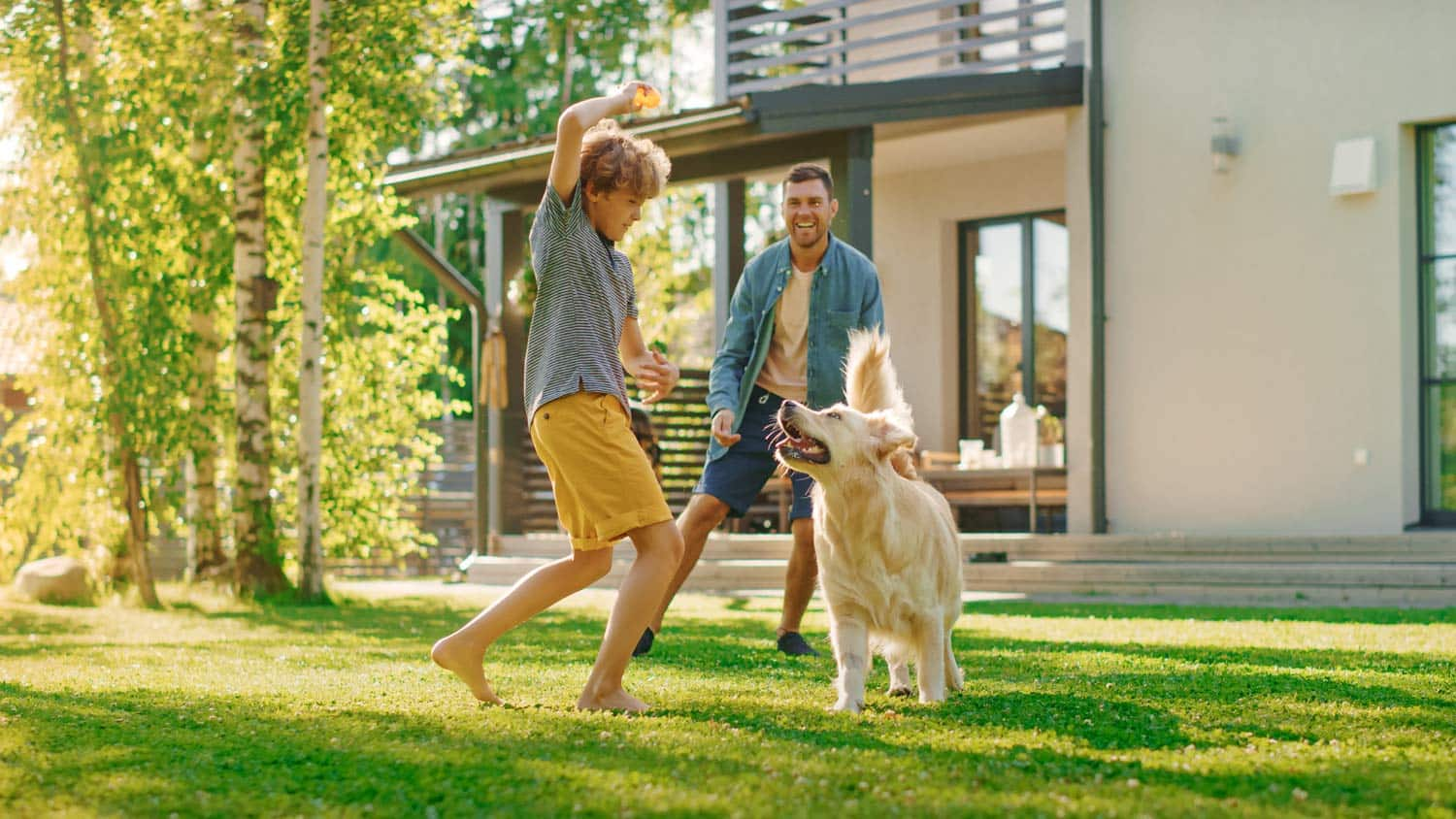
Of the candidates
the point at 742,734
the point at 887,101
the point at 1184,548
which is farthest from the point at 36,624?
the point at 1184,548

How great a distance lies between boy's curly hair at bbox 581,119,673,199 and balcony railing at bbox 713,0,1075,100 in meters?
8.86

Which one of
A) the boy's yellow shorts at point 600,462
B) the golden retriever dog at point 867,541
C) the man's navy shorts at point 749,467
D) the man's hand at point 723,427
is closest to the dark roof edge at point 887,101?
the man's navy shorts at point 749,467

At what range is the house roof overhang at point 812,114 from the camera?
12.2m

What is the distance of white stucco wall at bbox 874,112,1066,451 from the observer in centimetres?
1472

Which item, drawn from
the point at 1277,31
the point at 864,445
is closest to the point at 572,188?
the point at 864,445

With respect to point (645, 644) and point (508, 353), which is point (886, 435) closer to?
point (645, 644)

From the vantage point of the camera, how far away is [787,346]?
6.50 m

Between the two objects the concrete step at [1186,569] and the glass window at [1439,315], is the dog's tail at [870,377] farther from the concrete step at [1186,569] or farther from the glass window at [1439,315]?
the glass window at [1439,315]

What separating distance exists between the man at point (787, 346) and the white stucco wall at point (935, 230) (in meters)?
8.26

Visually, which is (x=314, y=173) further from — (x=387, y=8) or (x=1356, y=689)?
(x=1356, y=689)

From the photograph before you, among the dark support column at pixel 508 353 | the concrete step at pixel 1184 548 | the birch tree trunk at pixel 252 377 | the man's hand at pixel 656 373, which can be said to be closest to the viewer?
the man's hand at pixel 656 373

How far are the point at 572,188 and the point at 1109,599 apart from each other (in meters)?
7.22

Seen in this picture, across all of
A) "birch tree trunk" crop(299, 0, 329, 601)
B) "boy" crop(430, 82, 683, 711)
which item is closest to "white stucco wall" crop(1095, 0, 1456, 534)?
"birch tree trunk" crop(299, 0, 329, 601)

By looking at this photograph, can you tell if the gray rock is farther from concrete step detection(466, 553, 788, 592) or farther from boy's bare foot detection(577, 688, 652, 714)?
boy's bare foot detection(577, 688, 652, 714)
